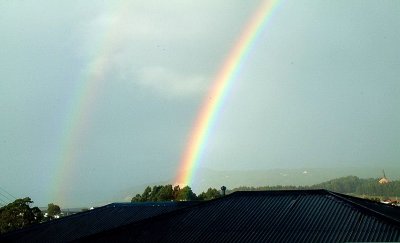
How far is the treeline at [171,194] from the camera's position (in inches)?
3329

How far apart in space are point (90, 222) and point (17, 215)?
3808 cm

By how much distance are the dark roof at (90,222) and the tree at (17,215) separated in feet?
112

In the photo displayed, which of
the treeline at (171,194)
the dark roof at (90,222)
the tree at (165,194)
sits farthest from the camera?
the treeline at (171,194)

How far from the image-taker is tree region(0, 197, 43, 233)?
60094mm

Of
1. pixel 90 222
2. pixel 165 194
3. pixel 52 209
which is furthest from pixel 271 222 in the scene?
pixel 52 209

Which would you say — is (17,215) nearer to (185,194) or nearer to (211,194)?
(185,194)

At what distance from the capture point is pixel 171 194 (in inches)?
3356

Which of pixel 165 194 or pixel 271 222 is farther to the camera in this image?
pixel 165 194

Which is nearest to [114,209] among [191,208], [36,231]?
[36,231]

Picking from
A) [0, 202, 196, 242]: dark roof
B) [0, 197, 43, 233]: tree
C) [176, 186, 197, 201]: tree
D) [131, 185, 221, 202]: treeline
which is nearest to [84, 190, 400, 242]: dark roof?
[0, 202, 196, 242]: dark roof

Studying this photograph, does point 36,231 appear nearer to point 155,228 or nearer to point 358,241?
point 155,228

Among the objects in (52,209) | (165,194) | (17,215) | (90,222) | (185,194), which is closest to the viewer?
(90,222)

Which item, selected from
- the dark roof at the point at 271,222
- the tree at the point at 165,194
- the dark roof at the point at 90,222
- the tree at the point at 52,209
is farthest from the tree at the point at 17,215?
the dark roof at the point at 271,222

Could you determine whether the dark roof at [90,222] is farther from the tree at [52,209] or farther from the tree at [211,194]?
the tree at [52,209]
